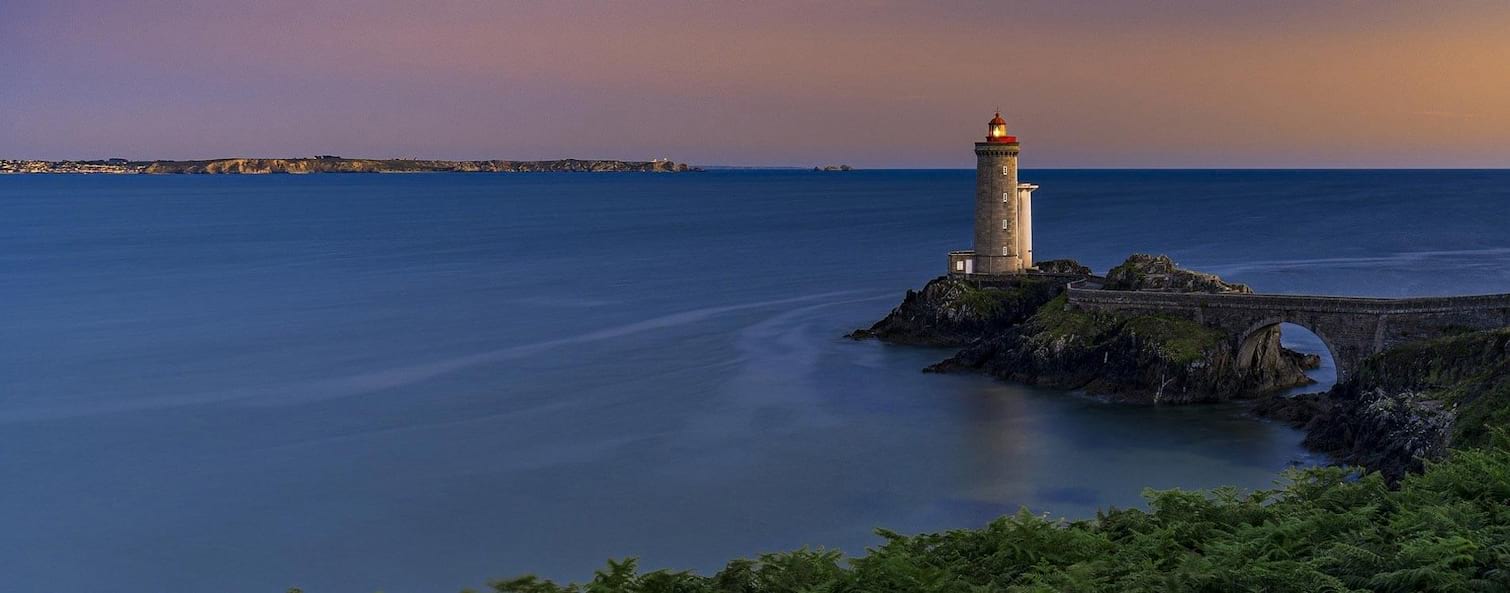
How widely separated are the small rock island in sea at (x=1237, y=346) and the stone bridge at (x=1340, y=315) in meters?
0.04

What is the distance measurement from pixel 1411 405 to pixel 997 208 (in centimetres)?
2515

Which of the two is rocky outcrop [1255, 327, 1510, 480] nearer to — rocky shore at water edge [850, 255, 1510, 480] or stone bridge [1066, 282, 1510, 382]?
rocky shore at water edge [850, 255, 1510, 480]

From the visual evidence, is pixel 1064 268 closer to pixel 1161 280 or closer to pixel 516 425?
pixel 1161 280

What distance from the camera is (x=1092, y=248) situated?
9350 centimetres

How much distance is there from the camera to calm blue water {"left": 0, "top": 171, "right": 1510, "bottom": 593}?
1054 inches

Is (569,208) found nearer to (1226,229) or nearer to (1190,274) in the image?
(1226,229)

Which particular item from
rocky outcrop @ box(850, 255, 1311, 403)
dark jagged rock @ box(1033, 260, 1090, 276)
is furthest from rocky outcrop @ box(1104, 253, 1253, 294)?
dark jagged rock @ box(1033, 260, 1090, 276)

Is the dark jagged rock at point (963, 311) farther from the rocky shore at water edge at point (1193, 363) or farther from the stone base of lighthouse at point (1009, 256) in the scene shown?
the stone base of lighthouse at point (1009, 256)

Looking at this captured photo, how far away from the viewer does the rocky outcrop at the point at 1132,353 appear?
38438 millimetres

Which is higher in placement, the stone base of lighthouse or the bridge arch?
the stone base of lighthouse

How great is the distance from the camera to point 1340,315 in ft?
122

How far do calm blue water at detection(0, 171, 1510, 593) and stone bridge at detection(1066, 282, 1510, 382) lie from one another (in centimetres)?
410

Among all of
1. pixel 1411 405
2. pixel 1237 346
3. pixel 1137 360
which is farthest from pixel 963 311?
pixel 1411 405

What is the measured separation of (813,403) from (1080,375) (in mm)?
8925
